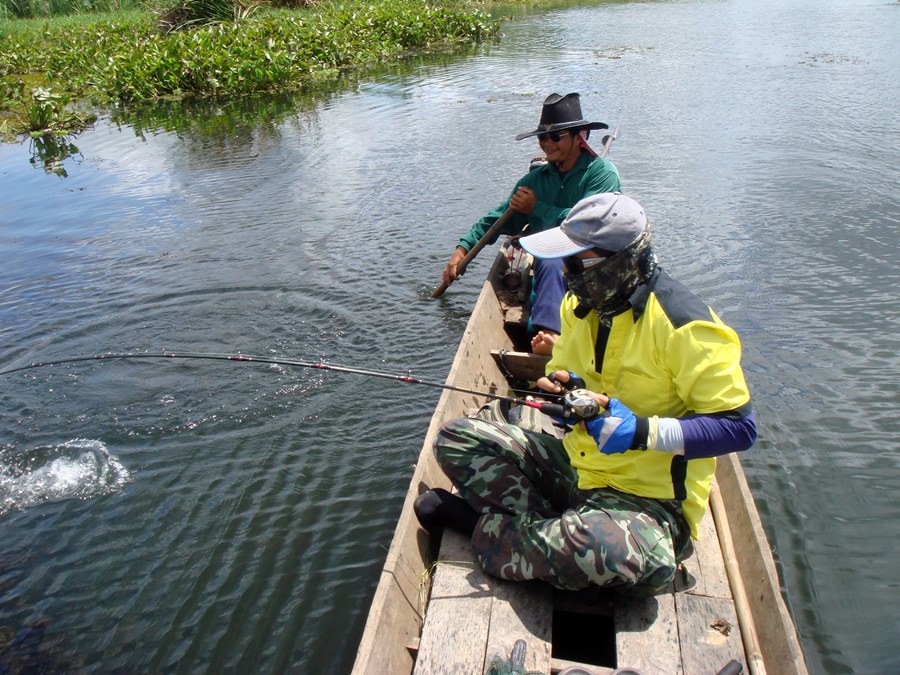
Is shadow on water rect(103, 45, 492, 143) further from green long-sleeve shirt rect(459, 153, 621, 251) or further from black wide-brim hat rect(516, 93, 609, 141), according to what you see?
black wide-brim hat rect(516, 93, 609, 141)

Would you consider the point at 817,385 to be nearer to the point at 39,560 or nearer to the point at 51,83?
the point at 39,560

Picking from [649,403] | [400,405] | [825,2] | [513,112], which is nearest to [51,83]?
[513,112]

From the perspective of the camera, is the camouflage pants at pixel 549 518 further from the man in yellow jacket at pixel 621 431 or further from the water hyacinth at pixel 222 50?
the water hyacinth at pixel 222 50

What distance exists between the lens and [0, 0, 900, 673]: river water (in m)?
4.32

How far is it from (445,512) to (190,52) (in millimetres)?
18634

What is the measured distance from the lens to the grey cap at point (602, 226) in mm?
2869

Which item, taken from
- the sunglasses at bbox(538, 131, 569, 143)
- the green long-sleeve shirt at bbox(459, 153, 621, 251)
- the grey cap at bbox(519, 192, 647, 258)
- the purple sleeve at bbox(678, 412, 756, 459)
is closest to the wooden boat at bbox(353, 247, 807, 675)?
the purple sleeve at bbox(678, 412, 756, 459)

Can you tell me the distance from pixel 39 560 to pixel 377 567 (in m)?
2.24

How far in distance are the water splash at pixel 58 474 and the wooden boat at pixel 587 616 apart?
2.99 metres

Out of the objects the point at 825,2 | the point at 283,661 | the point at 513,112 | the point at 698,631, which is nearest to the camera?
the point at 698,631

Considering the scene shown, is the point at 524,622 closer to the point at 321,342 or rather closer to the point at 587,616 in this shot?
the point at 587,616

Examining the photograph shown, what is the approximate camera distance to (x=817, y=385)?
593 centimetres

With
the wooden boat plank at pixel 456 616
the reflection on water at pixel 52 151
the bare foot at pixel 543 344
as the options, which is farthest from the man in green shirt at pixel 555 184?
the reflection on water at pixel 52 151

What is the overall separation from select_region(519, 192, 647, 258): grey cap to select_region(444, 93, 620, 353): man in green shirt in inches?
82.2
